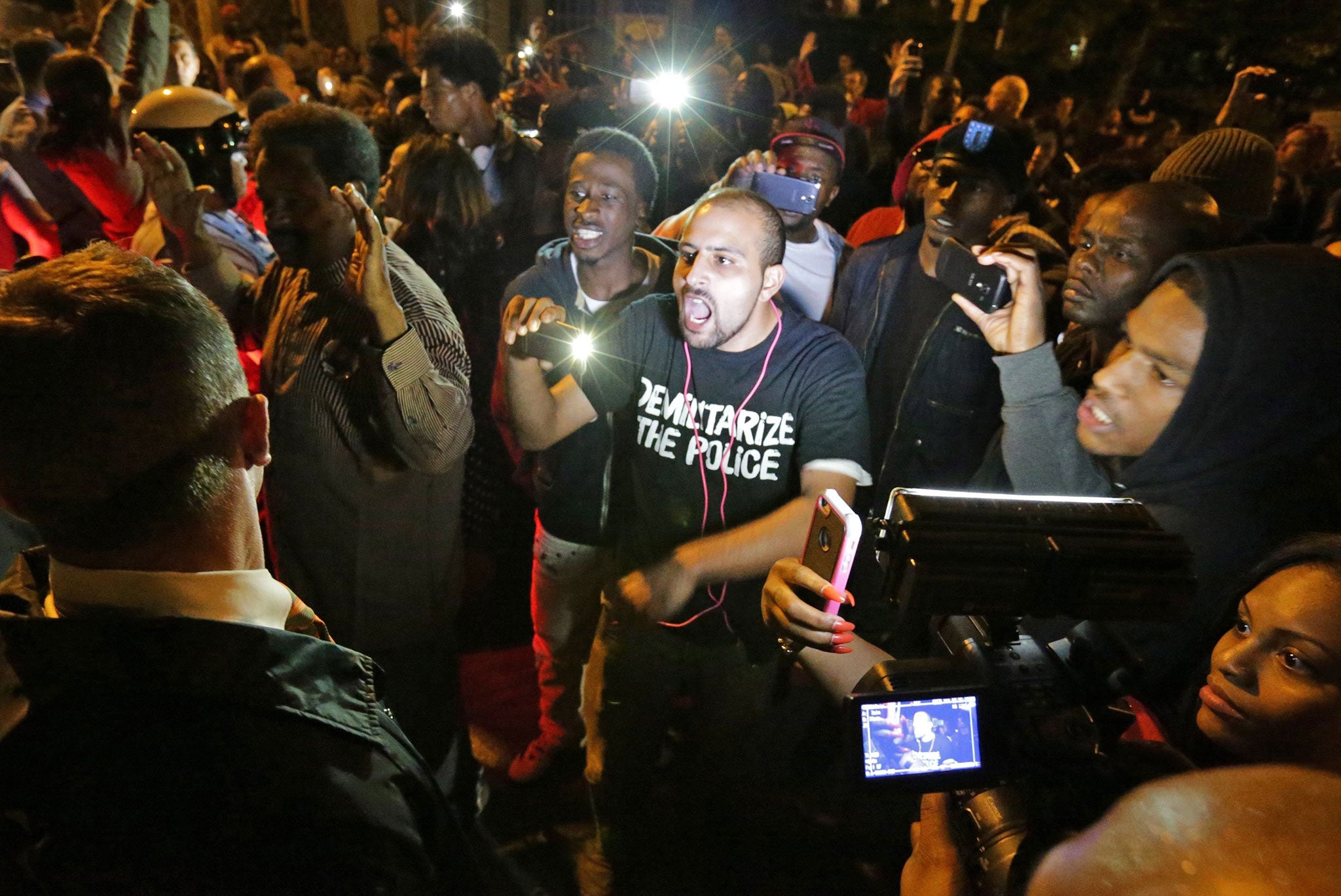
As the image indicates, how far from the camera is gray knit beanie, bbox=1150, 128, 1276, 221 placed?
330 cm

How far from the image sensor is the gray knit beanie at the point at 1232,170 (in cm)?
330

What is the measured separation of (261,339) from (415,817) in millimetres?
2077

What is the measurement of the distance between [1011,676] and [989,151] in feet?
8.77

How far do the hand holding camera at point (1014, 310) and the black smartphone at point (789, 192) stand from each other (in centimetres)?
95

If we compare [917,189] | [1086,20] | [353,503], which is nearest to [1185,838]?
[353,503]

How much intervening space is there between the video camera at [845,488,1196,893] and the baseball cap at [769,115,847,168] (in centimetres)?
302

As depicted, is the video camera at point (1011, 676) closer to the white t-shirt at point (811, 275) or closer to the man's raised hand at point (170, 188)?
the white t-shirt at point (811, 275)

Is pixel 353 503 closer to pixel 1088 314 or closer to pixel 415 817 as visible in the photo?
pixel 415 817

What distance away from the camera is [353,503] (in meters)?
2.20

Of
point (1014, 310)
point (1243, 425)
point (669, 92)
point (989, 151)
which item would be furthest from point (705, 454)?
point (669, 92)

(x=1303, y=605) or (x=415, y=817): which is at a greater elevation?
(x=1303, y=605)

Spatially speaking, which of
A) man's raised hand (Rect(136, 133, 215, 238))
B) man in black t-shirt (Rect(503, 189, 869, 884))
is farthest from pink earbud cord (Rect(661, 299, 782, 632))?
man's raised hand (Rect(136, 133, 215, 238))

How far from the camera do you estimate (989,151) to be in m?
3.22

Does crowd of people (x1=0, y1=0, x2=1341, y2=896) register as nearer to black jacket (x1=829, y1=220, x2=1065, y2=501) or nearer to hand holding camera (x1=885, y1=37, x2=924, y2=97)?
black jacket (x1=829, y1=220, x2=1065, y2=501)
